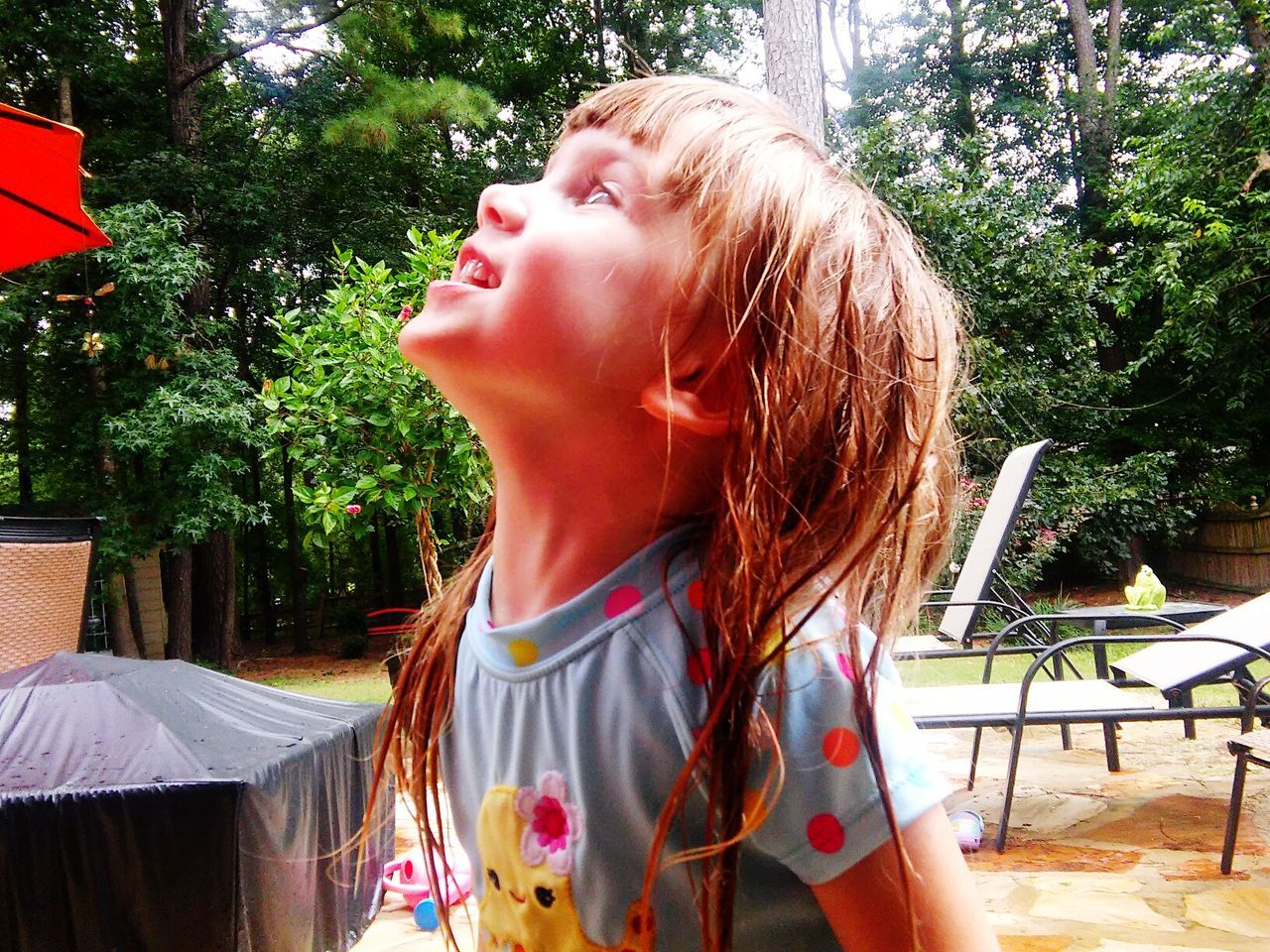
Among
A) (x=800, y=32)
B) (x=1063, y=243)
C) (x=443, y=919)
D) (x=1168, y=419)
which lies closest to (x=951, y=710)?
(x=443, y=919)

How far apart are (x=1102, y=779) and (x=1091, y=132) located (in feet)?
40.2

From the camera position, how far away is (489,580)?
0.70 metres

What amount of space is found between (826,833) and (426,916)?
2.71 m

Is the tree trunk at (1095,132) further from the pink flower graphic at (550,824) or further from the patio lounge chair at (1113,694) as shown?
the pink flower graphic at (550,824)

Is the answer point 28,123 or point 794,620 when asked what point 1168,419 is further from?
point 794,620

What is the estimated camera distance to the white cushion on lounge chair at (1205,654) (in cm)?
312

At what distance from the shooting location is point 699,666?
0.53m

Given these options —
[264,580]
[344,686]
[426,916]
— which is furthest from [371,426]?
[264,580]

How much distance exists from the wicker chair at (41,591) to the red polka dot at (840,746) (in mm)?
3143

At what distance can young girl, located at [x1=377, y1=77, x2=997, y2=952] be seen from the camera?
1.64 ft

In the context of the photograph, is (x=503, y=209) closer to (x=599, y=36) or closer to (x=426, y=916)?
(x=426, y=916)

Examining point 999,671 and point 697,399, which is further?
point 999,671

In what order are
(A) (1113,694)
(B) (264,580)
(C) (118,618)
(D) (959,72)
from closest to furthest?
(A) (1113,694)
(C) (118,618)
(D) (959,72)
(B) (264,580)

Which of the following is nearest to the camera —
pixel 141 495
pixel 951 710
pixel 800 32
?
pixel 951 710
